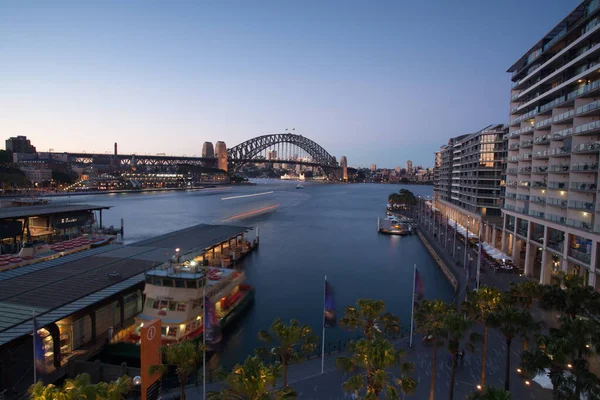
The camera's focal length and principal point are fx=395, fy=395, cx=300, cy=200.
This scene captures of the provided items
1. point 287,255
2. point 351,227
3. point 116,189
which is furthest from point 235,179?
point 287,255

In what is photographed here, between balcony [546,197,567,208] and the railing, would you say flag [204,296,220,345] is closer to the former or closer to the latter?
balcony [546,197,567,208]

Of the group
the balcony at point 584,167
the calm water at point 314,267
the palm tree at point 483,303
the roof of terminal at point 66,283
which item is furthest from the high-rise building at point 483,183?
the roof of terminal at point 66,283

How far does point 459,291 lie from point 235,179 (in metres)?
169

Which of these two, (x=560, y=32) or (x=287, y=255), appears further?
(x=287, y=255)

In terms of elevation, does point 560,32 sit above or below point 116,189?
above

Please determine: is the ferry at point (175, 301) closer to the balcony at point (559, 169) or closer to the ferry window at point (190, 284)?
the ferry window at point (190, 284)

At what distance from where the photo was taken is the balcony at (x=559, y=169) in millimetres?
20862

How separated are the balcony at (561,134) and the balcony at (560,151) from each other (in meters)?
0.58

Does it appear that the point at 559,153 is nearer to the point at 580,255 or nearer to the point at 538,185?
the point at 538,185

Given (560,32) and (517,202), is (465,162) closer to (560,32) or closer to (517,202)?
(517,202)

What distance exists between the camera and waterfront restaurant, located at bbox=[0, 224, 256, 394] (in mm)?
11461

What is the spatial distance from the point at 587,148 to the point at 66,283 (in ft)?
76.9

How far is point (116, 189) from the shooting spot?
126 meters

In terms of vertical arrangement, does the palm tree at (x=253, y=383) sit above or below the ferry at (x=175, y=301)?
above
